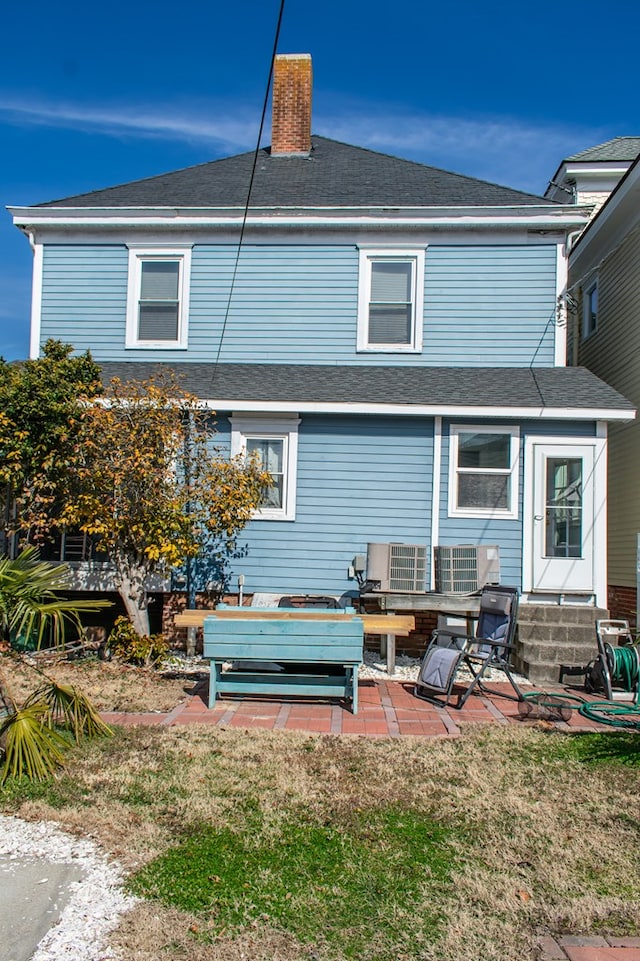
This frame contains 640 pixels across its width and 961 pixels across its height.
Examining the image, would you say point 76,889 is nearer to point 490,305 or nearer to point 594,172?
point 490,305

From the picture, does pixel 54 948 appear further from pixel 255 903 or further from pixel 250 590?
pixel 250 590

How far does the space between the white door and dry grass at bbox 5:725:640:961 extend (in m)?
4.11

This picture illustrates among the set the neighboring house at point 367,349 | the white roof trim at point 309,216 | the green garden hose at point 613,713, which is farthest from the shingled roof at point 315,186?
the green garden hose at point 613,713

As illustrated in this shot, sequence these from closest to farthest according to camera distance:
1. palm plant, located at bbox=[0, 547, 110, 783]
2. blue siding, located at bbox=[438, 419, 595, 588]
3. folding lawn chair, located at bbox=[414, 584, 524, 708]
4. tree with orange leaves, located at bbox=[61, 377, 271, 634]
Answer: palm plant, located at bbox=[0, 547, 110, 783] → folding lawn chair, located at bbox=[414, 584, 524, 708] → tree with orange leaves, located at bbox=[61, 377, 271, 634] → blue siding, located at bbox=[438, 419, 595, 588]

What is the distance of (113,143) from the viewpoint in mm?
13812

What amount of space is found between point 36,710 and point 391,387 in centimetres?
686

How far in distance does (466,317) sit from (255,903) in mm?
9450

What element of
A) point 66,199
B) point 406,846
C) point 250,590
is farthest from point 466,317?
point 406,846

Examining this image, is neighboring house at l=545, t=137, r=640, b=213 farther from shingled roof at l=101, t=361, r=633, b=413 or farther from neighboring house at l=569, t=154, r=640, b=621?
shingled roof at l=101, t=361, r=633, b=413

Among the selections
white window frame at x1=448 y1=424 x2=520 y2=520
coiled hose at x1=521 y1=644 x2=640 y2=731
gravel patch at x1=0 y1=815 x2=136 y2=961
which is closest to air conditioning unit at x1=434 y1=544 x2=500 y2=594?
white window frame at x1=448 y1=424 x2=520 y2=520

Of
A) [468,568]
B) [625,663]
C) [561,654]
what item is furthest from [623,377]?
[625,663]

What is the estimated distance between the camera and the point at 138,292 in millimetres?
11852

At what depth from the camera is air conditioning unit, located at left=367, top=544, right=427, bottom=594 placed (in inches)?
385

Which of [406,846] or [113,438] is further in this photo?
[113,438]
